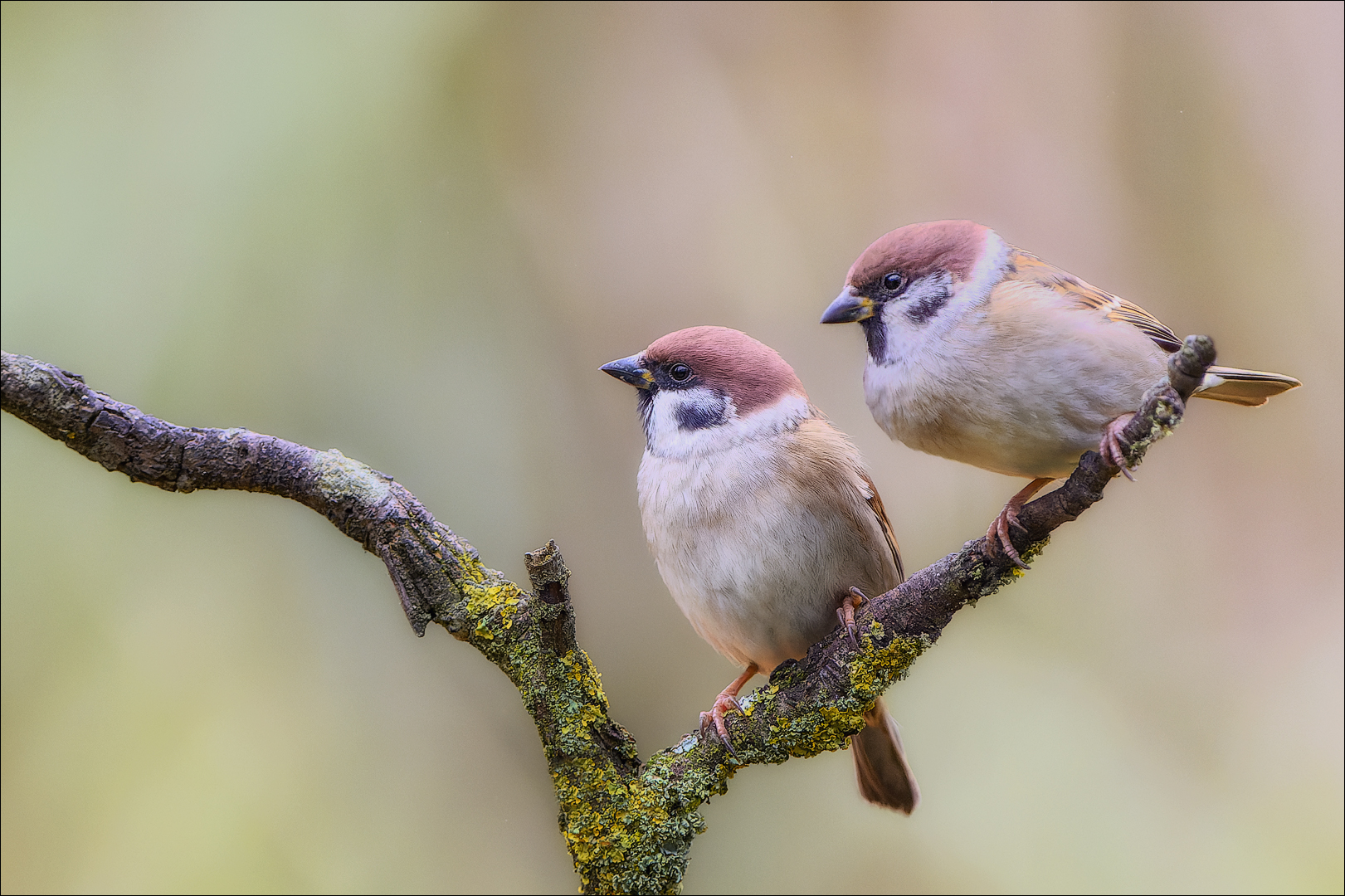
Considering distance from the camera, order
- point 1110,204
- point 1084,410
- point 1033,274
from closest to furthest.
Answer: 1. point 1084,410
2. point 1033,274
3. point 1110,204

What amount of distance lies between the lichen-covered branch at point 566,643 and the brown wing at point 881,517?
1.37 ft

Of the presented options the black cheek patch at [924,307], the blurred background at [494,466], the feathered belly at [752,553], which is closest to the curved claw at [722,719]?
the feathered belly at [752,553]

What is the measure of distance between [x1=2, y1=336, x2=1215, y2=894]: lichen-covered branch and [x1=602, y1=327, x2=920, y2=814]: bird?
23 centimetres

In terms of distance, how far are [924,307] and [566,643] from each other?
83 centimetres

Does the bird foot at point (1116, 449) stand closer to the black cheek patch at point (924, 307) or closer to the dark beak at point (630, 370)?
the black cheek patch at point (924, 307)

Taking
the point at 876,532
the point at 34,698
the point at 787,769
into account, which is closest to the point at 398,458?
the point at 34,698

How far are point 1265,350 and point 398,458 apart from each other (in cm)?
292

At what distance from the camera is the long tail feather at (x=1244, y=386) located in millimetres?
1514

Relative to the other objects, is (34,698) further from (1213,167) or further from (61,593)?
(1213,167)

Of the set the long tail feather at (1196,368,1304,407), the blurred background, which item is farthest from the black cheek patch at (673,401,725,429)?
the blurred background

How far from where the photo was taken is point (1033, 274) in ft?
5.71

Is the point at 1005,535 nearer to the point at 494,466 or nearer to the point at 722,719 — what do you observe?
the point at 722,719

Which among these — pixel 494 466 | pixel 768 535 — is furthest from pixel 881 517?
pixel 494 466

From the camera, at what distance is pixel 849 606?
1.82m
